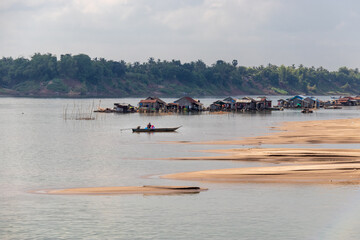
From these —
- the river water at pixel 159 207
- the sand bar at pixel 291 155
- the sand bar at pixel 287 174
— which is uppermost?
the sand bar at pixel 291 155

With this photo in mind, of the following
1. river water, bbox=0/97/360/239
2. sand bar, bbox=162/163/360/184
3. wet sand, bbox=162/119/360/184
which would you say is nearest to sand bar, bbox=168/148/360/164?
wet sand, bbox=162/119/360/184

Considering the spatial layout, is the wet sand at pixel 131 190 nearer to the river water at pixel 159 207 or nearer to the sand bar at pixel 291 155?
the river water at pixel 159 207

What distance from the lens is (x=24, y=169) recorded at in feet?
187

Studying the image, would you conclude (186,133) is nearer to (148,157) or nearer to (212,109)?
(148,157)

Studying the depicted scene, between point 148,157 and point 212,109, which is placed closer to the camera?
point 148,157

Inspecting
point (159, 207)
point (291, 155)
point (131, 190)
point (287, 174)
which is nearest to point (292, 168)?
point (287, 174)

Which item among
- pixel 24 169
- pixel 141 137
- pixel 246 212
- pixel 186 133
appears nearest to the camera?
pixel 246 212

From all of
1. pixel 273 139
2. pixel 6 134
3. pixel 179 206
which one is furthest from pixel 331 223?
pixel 6 134

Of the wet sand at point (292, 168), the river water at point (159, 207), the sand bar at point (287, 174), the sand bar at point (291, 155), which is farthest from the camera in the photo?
the sand bar at point (291, 155)

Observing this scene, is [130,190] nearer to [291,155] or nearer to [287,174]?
[287,174]

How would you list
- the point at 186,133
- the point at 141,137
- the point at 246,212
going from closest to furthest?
1. the point at 246,212
2. the point at 141,137
3. the point at 186,133

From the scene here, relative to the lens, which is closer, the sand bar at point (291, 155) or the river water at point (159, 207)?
the river water at point (159, 207)

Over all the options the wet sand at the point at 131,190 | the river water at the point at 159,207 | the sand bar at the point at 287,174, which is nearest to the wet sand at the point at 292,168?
the sand bar at the point at 287,174

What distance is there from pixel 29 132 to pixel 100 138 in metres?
20.3
